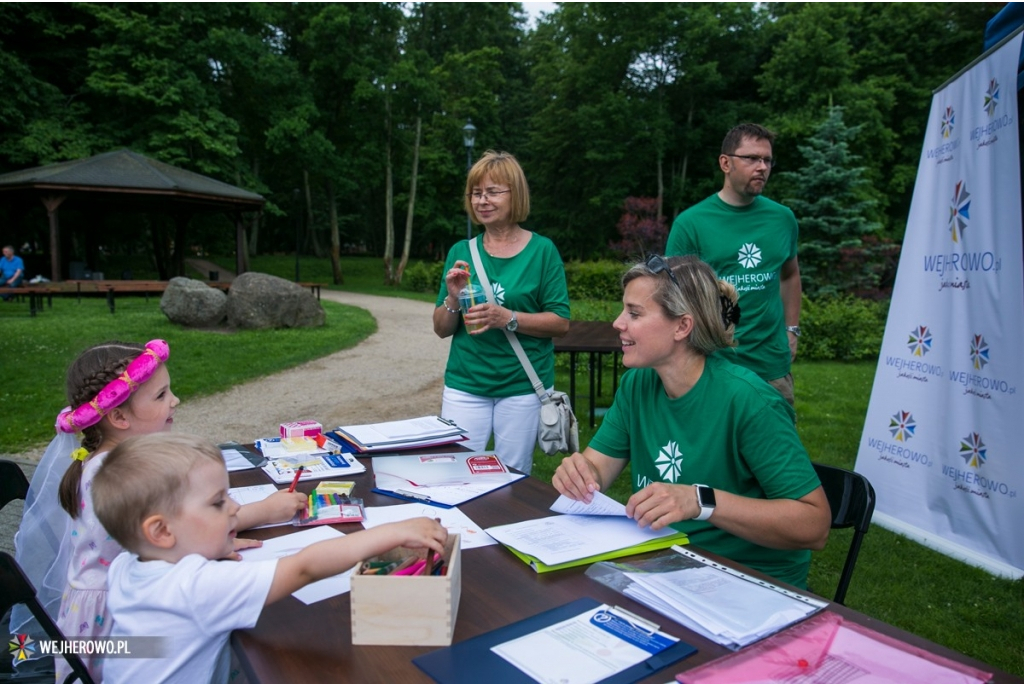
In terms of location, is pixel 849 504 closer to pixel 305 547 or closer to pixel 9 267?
pixel 305 547

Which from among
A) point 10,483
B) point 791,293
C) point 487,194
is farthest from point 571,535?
point 791,293

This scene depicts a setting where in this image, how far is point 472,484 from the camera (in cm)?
236

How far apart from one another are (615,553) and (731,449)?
1.68ft

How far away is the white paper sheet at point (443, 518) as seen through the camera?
73.2 inches

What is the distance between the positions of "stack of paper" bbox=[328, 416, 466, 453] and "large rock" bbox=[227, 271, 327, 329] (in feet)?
35.4

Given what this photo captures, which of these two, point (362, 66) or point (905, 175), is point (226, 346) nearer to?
point (362, 66)

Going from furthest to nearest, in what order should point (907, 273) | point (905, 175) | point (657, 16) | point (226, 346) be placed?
point (657, 16) < point (905, 175) < point (226, 346) < point (907, 273)

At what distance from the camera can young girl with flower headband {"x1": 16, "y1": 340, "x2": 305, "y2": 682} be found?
1.77 metres

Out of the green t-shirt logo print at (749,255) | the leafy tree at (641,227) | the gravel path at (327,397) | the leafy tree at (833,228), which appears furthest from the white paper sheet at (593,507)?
the leafy tree at (641,227)

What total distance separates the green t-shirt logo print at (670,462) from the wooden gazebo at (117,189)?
19936mm

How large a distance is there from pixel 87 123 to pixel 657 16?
73.7 feet

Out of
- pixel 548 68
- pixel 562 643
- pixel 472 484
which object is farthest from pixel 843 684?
pixel 548 68

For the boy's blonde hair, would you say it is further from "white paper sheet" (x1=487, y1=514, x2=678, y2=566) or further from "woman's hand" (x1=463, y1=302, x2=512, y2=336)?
"woman's hand" (x1=463, y1=302, x2=512, y2=336)

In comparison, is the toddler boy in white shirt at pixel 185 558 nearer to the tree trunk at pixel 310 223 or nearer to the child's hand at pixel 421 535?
the child's hand at pixel 421 535
